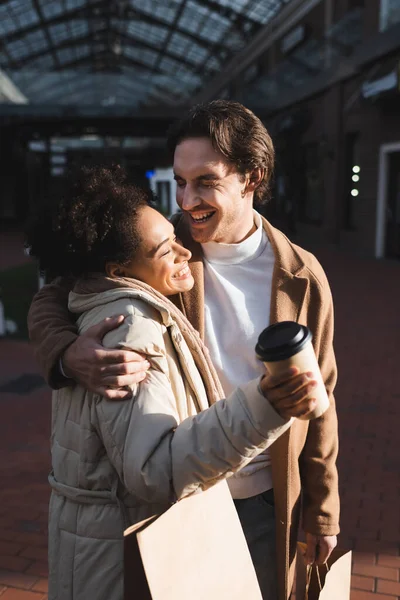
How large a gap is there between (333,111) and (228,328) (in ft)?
57.9

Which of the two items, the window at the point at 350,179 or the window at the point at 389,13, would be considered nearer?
the window at the point at 389,13

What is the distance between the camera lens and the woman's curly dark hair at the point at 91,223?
130cm

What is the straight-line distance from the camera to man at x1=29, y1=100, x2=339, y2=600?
1.59m

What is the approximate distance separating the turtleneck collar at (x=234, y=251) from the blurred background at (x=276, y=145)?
0.37 m

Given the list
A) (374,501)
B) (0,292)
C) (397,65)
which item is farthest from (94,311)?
(397,65)

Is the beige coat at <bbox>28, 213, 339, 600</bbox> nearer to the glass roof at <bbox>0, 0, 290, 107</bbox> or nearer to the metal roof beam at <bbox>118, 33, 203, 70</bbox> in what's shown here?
the glass roof at <bbox>0, 0, 290, 107</bbox>

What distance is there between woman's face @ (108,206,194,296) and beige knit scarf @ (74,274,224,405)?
0.14 feet

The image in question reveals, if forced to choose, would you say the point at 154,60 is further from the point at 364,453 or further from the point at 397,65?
the point at 364,453

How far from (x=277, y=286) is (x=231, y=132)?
449mm

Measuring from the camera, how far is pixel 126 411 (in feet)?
3.83

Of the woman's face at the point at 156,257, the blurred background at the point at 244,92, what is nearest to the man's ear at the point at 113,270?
the woman's face at the point at 156,257

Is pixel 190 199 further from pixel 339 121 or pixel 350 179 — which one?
pixel 339 121

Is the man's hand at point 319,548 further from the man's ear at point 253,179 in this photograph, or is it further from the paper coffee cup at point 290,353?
the man's ear at point 253,179

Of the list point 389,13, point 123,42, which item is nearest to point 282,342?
point 389,13
